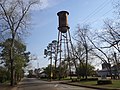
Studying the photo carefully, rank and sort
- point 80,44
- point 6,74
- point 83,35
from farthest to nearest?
point 6,74 < point 80,44 < point 83,35

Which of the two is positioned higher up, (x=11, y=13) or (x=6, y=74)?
(x=11, y=13)

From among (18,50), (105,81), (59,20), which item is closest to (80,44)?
(59,20)

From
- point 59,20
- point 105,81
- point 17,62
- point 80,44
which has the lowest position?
point 105,81

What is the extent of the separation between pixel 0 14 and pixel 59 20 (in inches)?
999

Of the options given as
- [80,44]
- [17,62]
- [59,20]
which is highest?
[59,20]

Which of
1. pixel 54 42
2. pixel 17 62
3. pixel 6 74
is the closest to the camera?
pixel 17 62

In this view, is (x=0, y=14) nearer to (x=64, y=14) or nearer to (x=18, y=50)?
(x=18, y=50)

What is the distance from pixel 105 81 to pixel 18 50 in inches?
828

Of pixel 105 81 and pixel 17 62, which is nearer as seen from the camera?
pixel 105 81

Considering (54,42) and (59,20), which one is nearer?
(59,20)

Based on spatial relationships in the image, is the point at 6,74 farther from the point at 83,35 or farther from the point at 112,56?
the point at 112,56

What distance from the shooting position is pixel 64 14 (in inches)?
2309

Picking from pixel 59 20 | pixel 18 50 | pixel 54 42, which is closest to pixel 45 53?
pixel 54 42

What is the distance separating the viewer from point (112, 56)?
70375mm
